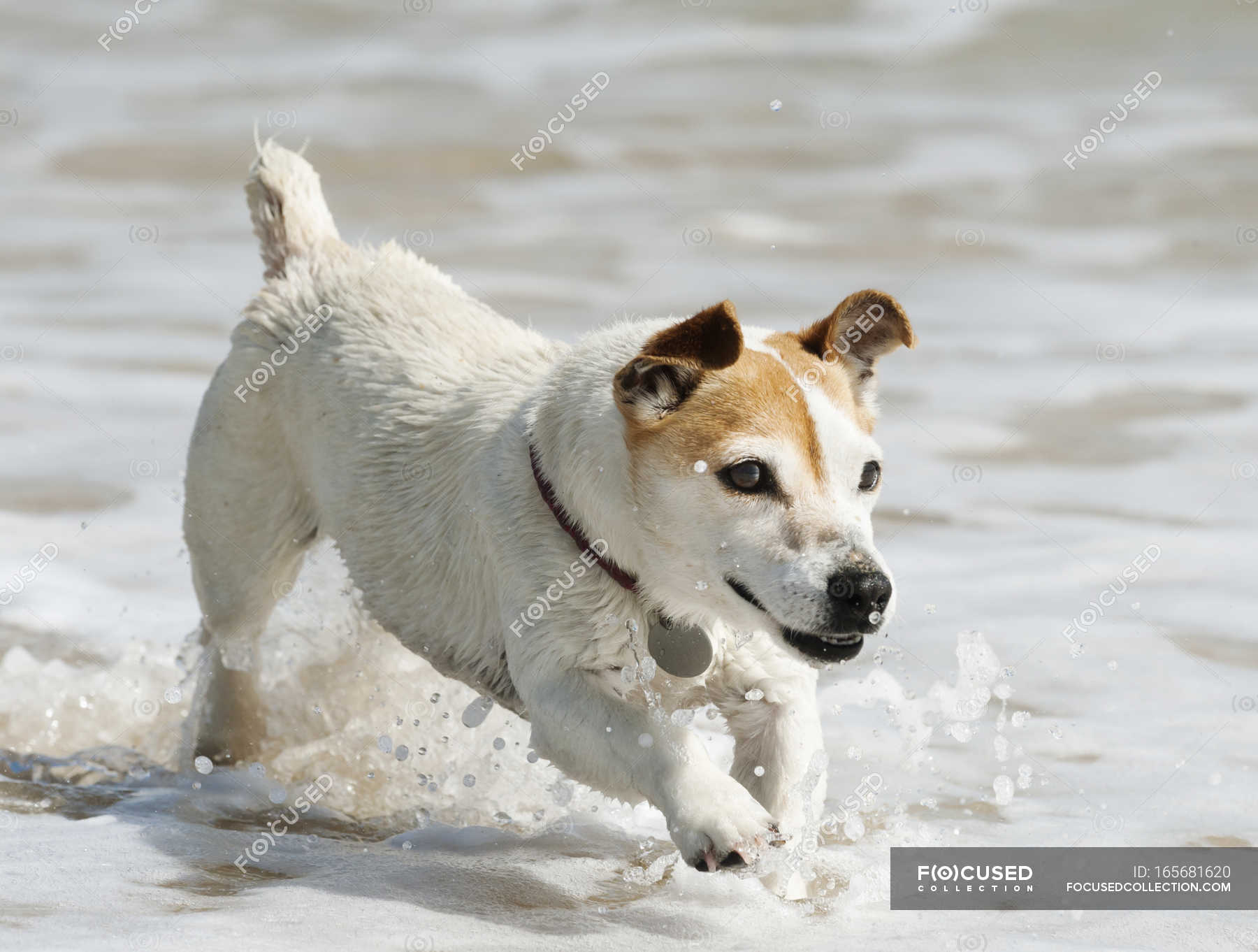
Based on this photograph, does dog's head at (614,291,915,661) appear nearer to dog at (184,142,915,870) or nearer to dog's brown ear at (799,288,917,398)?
dog at (184,142,915,870)

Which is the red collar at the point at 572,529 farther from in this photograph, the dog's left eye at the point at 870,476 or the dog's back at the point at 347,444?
the dog's left eye at the point at 870,476

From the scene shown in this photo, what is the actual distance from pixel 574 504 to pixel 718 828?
3.37 ft

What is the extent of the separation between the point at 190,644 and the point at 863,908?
3.08m

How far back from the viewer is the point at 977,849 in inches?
193

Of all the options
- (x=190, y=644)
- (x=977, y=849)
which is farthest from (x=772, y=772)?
(x=190, y=644)

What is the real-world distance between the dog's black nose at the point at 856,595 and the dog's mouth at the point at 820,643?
7 centimetres

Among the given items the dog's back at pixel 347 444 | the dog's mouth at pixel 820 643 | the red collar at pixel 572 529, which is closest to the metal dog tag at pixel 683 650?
the red collar at pixel 572 529

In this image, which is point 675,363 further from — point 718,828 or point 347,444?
point 347,444

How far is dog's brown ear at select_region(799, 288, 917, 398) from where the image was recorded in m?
4.32

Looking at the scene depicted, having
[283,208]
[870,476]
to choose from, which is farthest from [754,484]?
[283,208]

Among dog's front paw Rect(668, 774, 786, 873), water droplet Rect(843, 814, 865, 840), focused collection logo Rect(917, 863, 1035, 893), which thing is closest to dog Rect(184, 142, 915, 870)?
dog's front paw Rect(668, 774, 786, 873)

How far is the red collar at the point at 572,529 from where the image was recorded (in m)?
4.22

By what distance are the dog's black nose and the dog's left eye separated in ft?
1.26

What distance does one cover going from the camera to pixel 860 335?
174 inches
